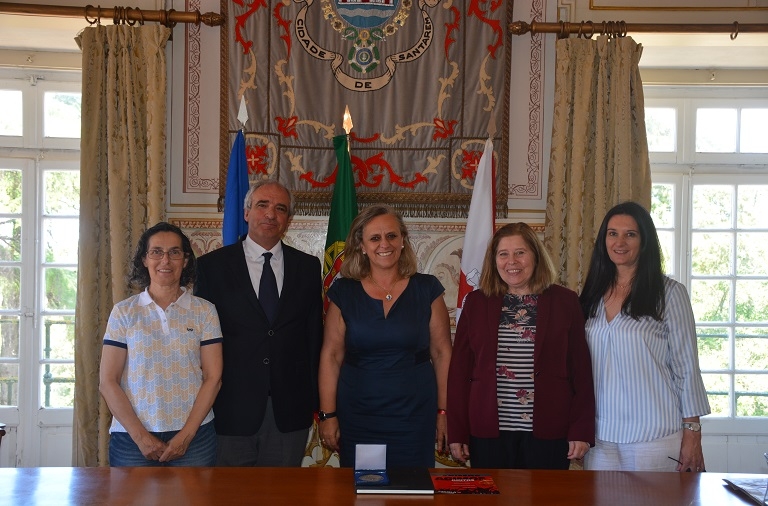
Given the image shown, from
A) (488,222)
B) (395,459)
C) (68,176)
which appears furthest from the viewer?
(68,176)

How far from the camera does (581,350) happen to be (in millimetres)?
2531

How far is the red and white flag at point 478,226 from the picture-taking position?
371 cm

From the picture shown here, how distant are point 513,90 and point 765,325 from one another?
6.98 ft

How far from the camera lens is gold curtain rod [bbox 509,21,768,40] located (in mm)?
3898

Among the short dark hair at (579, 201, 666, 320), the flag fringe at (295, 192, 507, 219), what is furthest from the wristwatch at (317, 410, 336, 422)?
the flag fringe at (295, 192, 507, 219)

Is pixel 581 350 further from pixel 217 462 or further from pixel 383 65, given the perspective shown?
pixel 383 65

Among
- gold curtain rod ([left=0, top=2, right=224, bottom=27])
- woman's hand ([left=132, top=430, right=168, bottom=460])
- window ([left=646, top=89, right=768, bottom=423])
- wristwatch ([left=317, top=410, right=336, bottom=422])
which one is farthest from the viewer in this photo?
window ([left=646, top=89, right=768, bottom=423])

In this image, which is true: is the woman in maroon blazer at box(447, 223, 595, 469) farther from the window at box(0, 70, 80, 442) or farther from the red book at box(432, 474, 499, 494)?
the window at box(0, 70, 80, 442)

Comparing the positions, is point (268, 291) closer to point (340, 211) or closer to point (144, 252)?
point (144, 252)

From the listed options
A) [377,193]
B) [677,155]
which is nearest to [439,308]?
[377,193]

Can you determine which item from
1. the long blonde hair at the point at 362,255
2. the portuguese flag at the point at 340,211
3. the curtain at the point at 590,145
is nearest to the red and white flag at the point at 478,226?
the curtain at the point at 590,145

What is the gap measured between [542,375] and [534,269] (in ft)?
1.27

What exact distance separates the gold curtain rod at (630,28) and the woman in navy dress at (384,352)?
1.72 m

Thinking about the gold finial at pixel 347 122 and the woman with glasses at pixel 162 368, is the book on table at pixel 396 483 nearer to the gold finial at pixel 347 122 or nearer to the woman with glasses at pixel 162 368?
the woman with glasses at pixel 162 368
